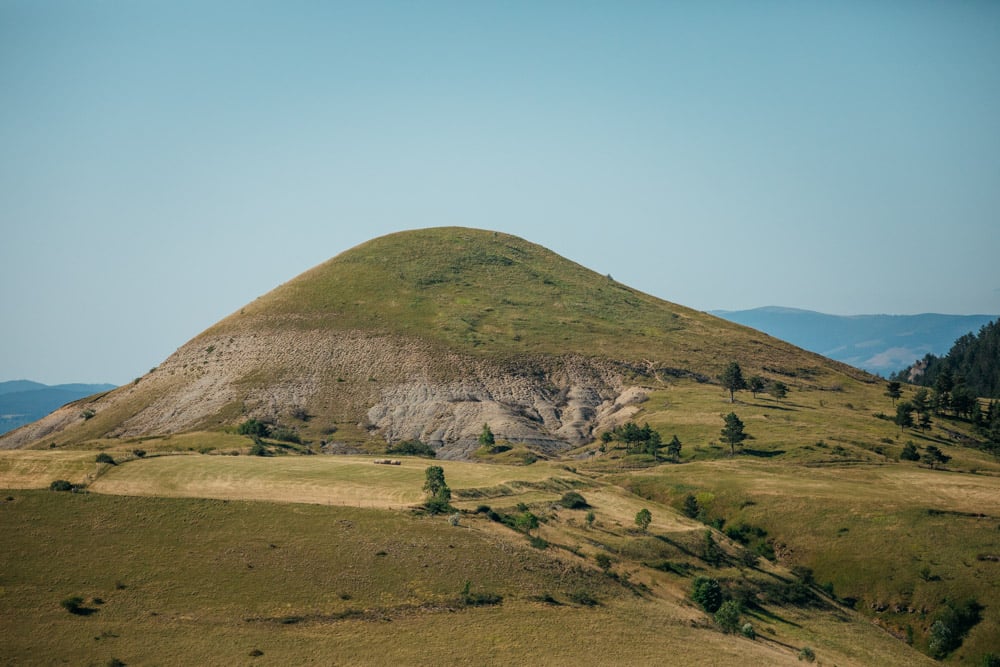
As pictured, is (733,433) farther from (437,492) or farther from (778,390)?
(437,492)

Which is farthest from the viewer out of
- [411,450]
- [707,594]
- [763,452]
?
[411,450]

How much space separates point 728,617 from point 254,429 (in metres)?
95.6

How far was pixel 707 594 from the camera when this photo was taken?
77375 mm

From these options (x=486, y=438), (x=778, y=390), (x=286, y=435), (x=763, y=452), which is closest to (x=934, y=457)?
(x=763, y=452)

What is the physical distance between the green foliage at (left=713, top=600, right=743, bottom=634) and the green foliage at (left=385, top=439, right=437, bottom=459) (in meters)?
73.0

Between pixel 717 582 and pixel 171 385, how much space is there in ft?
437

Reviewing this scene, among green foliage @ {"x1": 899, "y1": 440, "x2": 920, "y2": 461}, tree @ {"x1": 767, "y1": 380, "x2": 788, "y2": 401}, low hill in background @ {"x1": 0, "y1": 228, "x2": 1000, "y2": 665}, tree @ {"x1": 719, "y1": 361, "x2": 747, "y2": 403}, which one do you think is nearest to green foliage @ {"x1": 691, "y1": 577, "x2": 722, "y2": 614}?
low hill in background @ {"x1": 0, "y1": 228, "x2": 1000, "y2": 665}

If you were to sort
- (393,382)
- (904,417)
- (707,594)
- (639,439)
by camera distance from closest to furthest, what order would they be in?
(707,594) < (639,439) < (904,417) < (393,382)

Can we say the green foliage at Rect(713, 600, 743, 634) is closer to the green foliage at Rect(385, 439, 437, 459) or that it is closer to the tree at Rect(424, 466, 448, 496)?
the tree at Rect(424, 466, 448, 496)

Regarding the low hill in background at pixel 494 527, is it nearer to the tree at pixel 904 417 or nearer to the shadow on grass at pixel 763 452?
the shadow on grass at pixel 763 452

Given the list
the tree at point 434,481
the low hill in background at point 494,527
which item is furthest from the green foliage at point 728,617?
the tree at point 434,481

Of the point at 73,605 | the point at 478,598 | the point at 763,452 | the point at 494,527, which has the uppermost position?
the point at 763,452

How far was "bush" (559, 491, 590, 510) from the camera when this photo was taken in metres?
97.1

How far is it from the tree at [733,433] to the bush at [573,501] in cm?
4375
